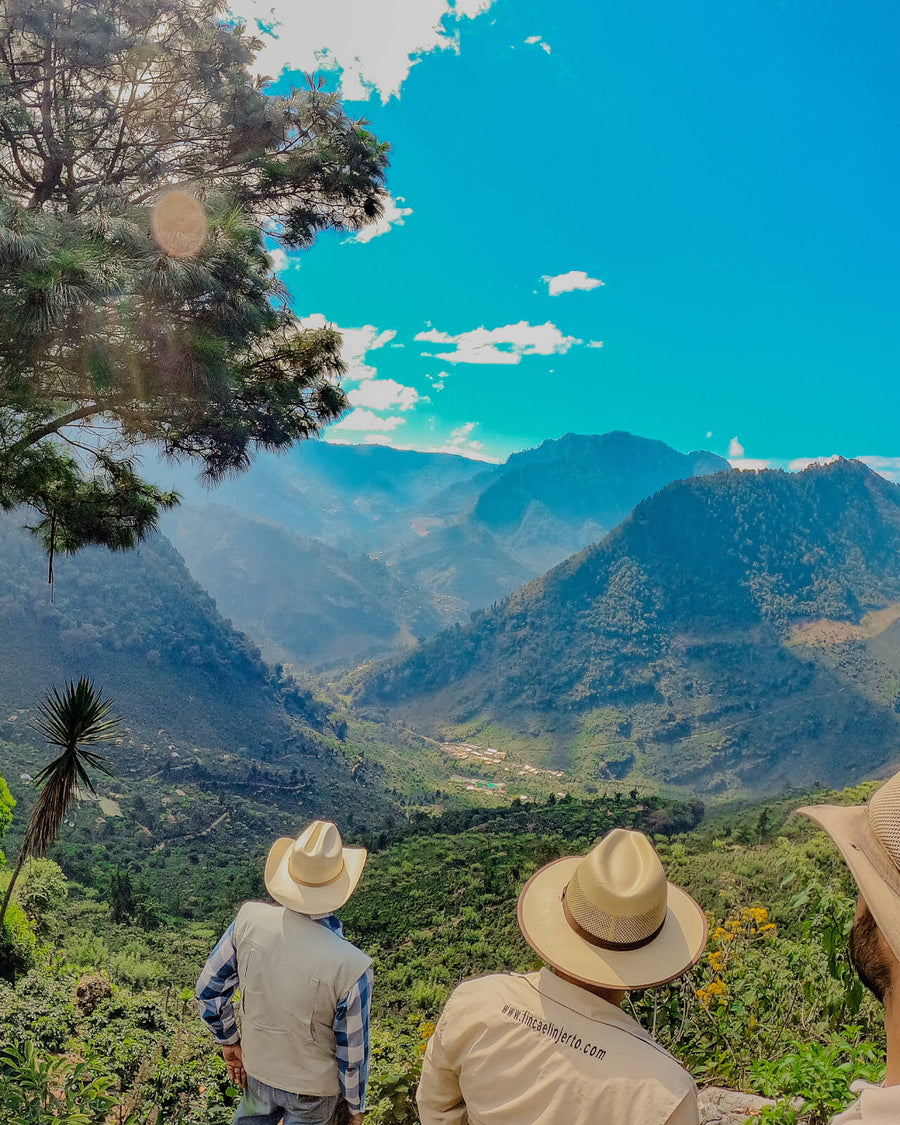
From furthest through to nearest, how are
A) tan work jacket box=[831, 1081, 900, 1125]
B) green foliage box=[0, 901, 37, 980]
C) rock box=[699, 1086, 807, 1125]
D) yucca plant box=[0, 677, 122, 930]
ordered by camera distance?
green foliage box=[0, 901, 37, 980] < yucca plant box=[0, 677, 122, 930] < rock box=[699, 1086, 807, 1125] < tan work jacket box=[831, 1081, 900, 1125]

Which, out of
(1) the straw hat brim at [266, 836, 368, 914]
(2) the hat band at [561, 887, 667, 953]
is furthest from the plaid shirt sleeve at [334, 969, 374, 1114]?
(2) the hat band at [561, 887, 667, 953]

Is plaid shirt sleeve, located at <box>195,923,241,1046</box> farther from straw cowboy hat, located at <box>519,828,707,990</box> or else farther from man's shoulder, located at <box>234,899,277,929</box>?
straw cowboy hat, located at <box>519,828,707,990</box>

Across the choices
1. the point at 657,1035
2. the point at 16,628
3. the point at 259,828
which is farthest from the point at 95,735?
the point at 16,628

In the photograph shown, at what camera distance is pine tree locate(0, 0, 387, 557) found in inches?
148

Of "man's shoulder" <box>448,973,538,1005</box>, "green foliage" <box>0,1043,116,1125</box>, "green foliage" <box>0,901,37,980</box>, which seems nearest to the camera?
"man's shoulder" <box>448,973,538,1005</box>

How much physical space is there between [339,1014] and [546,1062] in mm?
1120

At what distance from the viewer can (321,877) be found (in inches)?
99.5

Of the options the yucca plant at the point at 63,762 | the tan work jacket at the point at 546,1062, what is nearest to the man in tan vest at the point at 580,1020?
the tan work jacket at the point at 546,1062

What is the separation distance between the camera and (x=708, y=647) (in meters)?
111

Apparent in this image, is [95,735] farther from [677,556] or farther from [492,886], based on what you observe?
[677,556]

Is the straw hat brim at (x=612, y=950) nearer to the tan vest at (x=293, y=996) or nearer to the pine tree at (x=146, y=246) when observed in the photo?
the tan vest at (x=293, y=996)

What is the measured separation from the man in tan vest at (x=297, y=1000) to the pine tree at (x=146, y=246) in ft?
10.2

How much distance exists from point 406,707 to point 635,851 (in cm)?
11240

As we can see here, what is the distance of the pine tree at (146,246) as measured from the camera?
3771 millimetres
